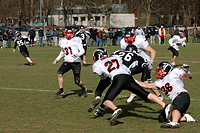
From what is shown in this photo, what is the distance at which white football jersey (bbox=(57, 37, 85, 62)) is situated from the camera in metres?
10.0

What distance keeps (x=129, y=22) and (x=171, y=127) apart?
71.5 metres

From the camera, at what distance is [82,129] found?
663 centimetres

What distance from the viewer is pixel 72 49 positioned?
10164mm

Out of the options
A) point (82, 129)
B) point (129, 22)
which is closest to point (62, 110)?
point (82, 129)

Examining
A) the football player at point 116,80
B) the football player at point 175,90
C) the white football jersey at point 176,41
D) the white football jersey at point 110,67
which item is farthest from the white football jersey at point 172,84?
the white football jersey at point 176,41

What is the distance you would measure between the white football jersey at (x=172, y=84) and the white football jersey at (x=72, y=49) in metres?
3.50

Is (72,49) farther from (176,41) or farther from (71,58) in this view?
(176,41)

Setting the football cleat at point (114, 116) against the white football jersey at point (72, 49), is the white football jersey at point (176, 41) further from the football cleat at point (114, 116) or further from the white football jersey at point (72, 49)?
Answer: the football cleat at point (114, 116)

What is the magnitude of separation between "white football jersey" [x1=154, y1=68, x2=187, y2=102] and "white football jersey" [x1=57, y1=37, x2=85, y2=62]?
350cm

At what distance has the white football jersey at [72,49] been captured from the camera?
32.9 ft

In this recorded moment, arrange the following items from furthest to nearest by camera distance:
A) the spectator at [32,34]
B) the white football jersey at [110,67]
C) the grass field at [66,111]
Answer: the spectator at [32,34] < the white football jersey at [110,67] < the grass field at [66,111]

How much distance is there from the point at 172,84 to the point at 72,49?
3.94m

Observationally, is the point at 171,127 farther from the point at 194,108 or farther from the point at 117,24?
the point at 117,24

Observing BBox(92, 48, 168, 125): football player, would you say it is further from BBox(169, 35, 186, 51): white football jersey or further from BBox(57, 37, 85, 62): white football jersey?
BBox(169, 35, 186, 51): white football jersey
